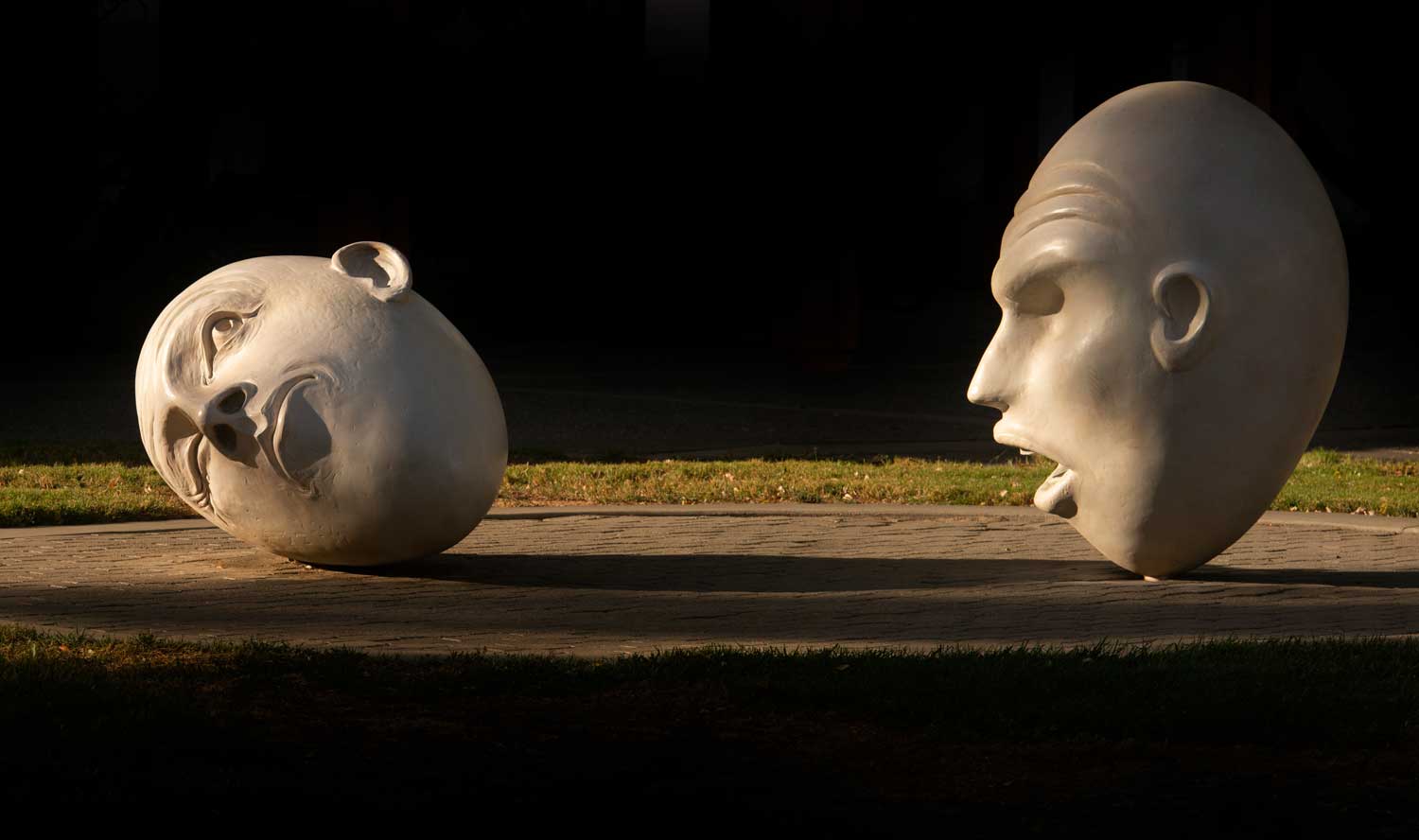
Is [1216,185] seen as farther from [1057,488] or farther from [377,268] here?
[377,268]

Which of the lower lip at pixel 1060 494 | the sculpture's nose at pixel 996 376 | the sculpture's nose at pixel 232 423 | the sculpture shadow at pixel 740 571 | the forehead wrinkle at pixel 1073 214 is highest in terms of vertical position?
the forehead wrinkle at pixel 1073 214

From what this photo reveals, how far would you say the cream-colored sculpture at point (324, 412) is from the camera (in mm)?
8484

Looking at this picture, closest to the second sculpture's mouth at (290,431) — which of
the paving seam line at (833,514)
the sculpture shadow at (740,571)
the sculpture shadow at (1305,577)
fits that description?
the sculpture shadow at (740,571)

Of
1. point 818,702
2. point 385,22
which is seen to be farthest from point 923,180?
point 818,702

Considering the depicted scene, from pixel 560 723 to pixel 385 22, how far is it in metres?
16.8

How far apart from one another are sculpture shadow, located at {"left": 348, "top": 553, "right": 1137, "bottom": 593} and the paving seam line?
182cm

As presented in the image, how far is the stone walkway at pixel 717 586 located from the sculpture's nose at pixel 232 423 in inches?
27.4

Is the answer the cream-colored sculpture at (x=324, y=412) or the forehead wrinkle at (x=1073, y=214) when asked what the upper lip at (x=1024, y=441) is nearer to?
the forehead wrinkle at (x=1073, y=214)

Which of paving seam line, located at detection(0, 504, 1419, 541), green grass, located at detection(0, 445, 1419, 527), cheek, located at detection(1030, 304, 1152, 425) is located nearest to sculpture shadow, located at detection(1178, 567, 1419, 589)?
cheek, located at detection(1030, 304, 1152, 425)

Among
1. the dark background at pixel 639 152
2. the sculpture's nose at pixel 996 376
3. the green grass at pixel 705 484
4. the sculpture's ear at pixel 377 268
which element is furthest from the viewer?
the dark background at pixel 639 152

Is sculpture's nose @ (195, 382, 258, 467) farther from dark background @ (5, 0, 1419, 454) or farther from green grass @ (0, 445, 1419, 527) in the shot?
dark background @ (5, 0, 1419, 454)

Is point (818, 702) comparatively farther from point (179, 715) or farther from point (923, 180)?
point (923, 180)

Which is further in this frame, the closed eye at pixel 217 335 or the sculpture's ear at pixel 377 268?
the sculpture's ear at pixel 377 268

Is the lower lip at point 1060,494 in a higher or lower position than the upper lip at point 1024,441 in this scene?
lower
